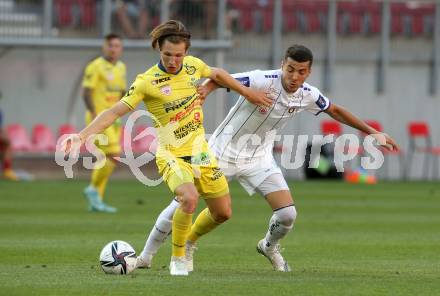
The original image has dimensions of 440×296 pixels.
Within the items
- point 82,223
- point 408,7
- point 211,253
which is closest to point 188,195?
point 211,253

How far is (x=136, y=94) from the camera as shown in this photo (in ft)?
31.1

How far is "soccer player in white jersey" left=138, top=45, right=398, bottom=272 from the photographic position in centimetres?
1032

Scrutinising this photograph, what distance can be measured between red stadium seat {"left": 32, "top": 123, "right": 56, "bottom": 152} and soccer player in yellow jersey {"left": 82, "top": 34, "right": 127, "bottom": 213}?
9038 millimetres

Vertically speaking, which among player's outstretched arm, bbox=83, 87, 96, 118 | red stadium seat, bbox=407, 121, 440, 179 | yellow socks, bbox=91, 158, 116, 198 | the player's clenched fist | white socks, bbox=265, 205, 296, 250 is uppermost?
the player's clenched fist

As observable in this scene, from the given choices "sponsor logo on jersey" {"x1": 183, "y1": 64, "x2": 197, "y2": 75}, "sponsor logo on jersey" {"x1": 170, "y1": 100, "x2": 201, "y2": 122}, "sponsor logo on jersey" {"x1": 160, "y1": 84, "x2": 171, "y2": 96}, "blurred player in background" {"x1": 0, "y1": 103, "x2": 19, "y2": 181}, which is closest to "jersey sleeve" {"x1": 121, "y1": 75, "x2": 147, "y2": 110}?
"sponsor logo on jersey" {"x1": 160, "y1": 84, "x2": 171, "y2": 96}

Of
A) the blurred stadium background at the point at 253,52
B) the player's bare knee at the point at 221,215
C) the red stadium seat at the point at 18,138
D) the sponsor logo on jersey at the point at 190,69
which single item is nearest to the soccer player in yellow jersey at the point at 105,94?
the player's bare knee at the point at 221,215

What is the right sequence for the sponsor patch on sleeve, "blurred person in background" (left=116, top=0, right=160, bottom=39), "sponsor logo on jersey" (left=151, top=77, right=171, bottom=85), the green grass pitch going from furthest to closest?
"blurred person in background" (left=116, top=0, right=160, bottom=39) < the sponsor patch on sleeve < "sponsor logo on jersey" (left=151, top=77, right=171, bottom=85) < the green grass pitch

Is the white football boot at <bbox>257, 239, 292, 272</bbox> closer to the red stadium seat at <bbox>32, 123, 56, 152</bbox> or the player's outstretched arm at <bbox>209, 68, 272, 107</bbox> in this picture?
the player's outstretched arm at <bbox>209, 68, 272, 107</bbox>

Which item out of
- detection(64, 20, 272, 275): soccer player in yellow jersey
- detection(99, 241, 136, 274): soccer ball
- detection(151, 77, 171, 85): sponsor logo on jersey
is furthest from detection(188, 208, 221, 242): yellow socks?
detection(151, 77, 171, 85): sponsor logo on jersey

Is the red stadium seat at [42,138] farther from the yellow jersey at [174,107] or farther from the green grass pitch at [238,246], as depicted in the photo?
the yellow jersey at [174,107]

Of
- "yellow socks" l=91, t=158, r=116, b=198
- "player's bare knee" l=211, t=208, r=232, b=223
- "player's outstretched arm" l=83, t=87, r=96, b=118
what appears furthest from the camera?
"player's outstretched arm" l=83, t=87, r=96, b=118

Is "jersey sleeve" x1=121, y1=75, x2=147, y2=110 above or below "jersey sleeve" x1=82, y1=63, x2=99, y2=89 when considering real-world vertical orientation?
above

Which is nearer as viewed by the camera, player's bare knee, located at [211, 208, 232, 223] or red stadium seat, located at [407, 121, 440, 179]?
player's bare knee, located at [211, 208, 232, 223]

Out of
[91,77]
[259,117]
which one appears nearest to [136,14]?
[91,77]
